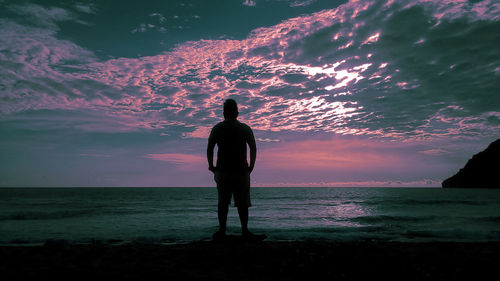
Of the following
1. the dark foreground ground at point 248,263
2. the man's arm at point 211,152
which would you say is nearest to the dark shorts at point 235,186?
the man's arm at point 211,152

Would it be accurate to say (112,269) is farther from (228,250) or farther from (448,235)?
(448,235)

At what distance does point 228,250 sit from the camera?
4.42m

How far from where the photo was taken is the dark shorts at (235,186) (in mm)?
5461

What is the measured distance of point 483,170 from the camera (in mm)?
120125

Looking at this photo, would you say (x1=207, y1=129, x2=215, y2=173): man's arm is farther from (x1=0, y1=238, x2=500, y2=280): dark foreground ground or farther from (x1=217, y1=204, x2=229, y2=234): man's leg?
(x1=0, y1=238, x2=500, y2=280): dark foreground ground

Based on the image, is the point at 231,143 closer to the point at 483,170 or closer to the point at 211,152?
the point at 211,152

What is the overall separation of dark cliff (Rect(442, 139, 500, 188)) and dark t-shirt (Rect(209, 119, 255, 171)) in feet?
482

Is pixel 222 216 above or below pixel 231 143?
below

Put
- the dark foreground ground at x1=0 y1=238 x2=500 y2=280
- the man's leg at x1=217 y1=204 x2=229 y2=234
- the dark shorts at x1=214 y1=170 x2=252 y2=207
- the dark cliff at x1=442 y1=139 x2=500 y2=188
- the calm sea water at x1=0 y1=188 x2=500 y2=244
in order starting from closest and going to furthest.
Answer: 1. the dark foreground ground at x1=0 y1=238 x2=500 y2=280
2. the man's leg at x1=217 y1=204 x2=229 y2=234
3. the dark shorts at x1=214 y1=170 x2=252 y2=207
4. the calm sea water at x1=0 y1=188 x2=500 y2=244
5. the dark cliff at x1=442 y1=139 x2=500 y2=188

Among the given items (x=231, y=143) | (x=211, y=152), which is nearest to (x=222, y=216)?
(x=211, y=152)

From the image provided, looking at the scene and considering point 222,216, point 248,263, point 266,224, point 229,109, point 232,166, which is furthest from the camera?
point 266,224

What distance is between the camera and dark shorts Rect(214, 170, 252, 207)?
5461 mm

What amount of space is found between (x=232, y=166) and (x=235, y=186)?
1.31 feet

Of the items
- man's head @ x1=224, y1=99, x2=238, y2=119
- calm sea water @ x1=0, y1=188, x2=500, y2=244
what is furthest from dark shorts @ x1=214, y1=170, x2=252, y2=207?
calm sea water @ x1=0, y1=188, x2=500, y2=244
